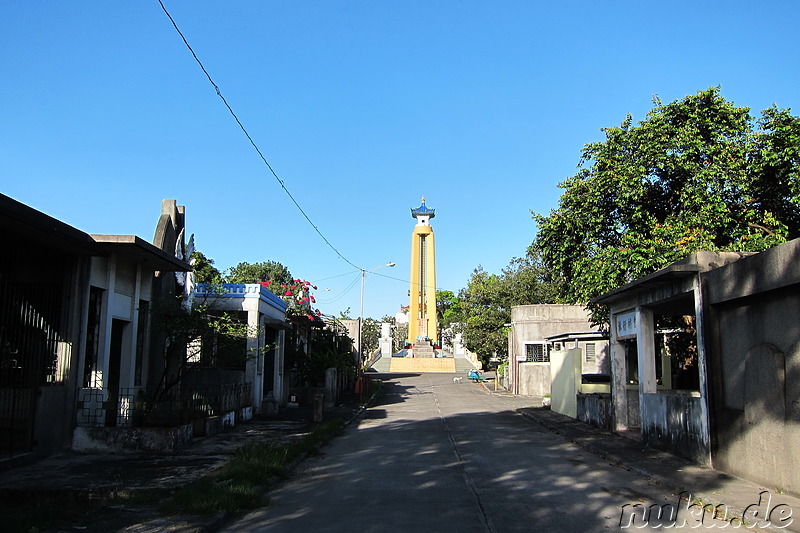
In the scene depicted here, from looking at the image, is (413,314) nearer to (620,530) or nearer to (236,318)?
(236,318)

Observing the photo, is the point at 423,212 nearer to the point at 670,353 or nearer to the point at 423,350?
the point at 423,350

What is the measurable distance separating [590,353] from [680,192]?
17103 millimetres

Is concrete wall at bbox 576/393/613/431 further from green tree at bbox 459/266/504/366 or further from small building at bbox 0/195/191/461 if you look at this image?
green tree at bbox 459/266/504/366

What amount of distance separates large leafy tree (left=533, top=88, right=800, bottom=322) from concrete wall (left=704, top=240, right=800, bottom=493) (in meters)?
4.95

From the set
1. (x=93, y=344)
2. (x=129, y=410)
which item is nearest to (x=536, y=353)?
(x=129, y=410)

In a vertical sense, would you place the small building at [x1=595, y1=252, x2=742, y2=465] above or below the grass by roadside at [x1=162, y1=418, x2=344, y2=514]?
above

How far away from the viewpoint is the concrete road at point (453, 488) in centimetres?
720

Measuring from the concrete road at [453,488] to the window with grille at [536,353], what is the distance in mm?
18778

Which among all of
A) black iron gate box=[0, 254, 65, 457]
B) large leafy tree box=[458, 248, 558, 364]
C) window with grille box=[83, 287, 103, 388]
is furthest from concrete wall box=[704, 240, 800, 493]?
large leafy tree box=[458, 248, 558, 364]

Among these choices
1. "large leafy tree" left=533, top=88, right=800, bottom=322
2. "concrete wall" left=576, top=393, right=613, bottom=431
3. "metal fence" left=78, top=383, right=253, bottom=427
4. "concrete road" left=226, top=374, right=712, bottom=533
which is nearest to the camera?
"concrete road" left=226, top=374, right=712, bottom=533

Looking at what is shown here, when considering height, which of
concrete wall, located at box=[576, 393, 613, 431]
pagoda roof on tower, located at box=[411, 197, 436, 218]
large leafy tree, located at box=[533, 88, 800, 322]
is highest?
pagoda roof on tower, located at box=[411, 197, 436, 218]

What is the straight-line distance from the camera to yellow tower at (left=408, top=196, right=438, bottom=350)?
257 feet

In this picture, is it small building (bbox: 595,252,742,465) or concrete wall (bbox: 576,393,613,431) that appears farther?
concrete wall (bbox: 576,393,613,431)

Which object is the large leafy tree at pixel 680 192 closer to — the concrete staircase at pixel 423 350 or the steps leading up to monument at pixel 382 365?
the steps leading up to monument at pixel 382 365
